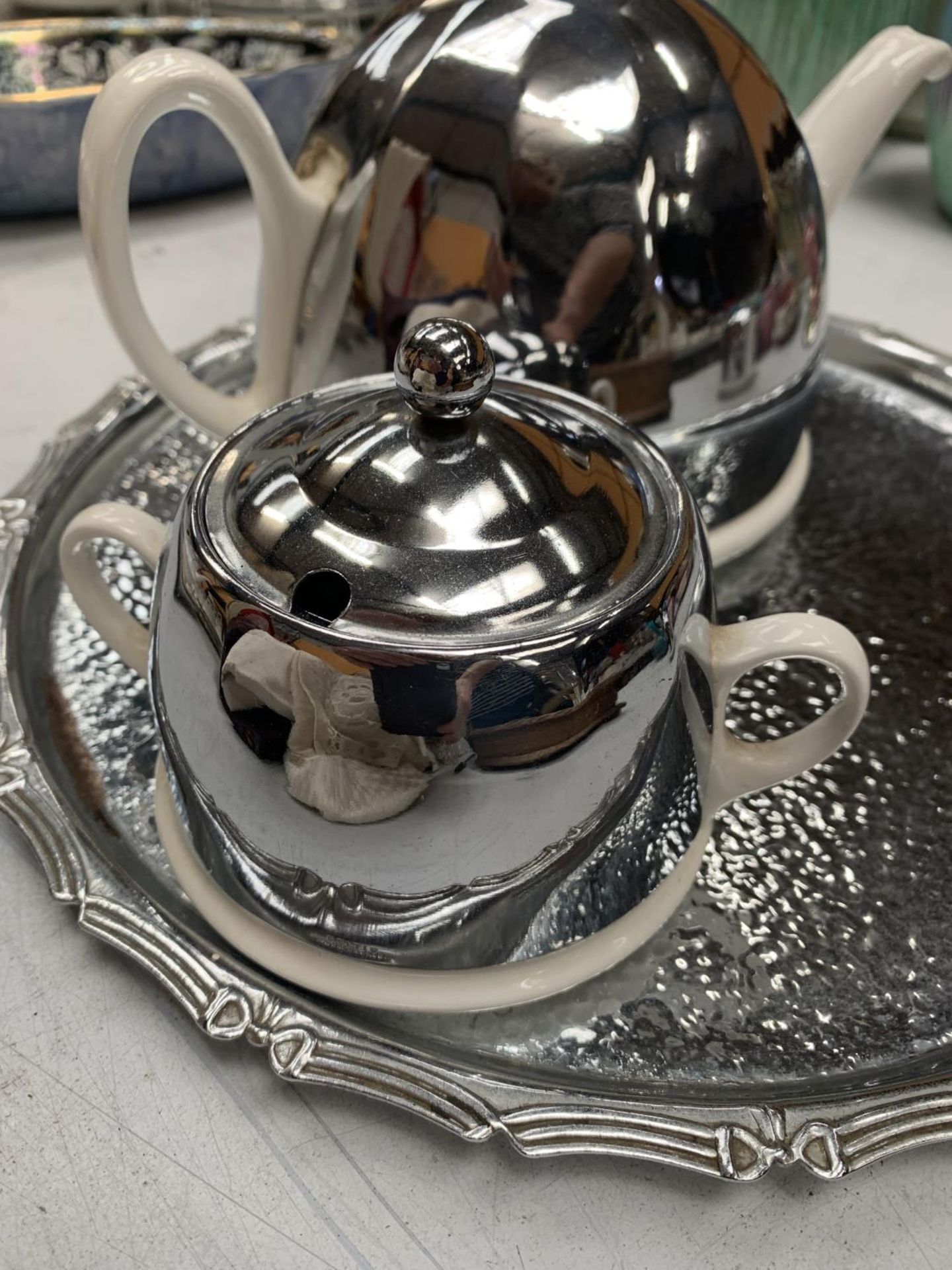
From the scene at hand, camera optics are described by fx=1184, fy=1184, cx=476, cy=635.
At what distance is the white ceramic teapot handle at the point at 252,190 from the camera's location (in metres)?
0.44

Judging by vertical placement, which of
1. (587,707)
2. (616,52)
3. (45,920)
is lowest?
(45,920)

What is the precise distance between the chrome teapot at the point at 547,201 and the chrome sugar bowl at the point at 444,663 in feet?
0.31

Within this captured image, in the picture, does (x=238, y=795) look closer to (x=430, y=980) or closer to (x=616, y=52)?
(x=430, y=980)

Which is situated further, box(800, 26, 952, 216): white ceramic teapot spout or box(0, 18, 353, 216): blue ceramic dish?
box(0, 18, 353, 216): blue ceramic dish

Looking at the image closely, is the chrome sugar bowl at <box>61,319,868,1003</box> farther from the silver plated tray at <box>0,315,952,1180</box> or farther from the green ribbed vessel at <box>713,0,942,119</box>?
the green ribbed vessel at <box>713,0,942,119</box>

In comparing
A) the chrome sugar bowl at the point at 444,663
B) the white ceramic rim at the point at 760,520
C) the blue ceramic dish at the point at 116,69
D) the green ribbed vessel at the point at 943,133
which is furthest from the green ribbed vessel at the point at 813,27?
the chrome sugar bowl at the point at 444,663

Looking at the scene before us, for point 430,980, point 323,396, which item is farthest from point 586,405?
point 430,980

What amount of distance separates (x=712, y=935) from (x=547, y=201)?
27 centimetres

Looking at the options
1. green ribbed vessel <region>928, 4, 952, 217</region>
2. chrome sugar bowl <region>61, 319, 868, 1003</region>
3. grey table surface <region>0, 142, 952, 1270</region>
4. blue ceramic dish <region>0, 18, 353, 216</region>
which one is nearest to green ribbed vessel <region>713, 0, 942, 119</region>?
green ribbed vessel <region>928, 4, 952, 217</region>

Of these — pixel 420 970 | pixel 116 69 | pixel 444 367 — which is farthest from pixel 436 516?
pixel 116 69

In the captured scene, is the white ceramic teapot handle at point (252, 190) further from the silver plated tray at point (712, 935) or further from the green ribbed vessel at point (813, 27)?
the green ribbed vessel at point (813, 27)

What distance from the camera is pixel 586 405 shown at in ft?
1.28

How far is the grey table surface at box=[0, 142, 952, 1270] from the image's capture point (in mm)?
341

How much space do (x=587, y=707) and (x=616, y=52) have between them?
11.1 inches
